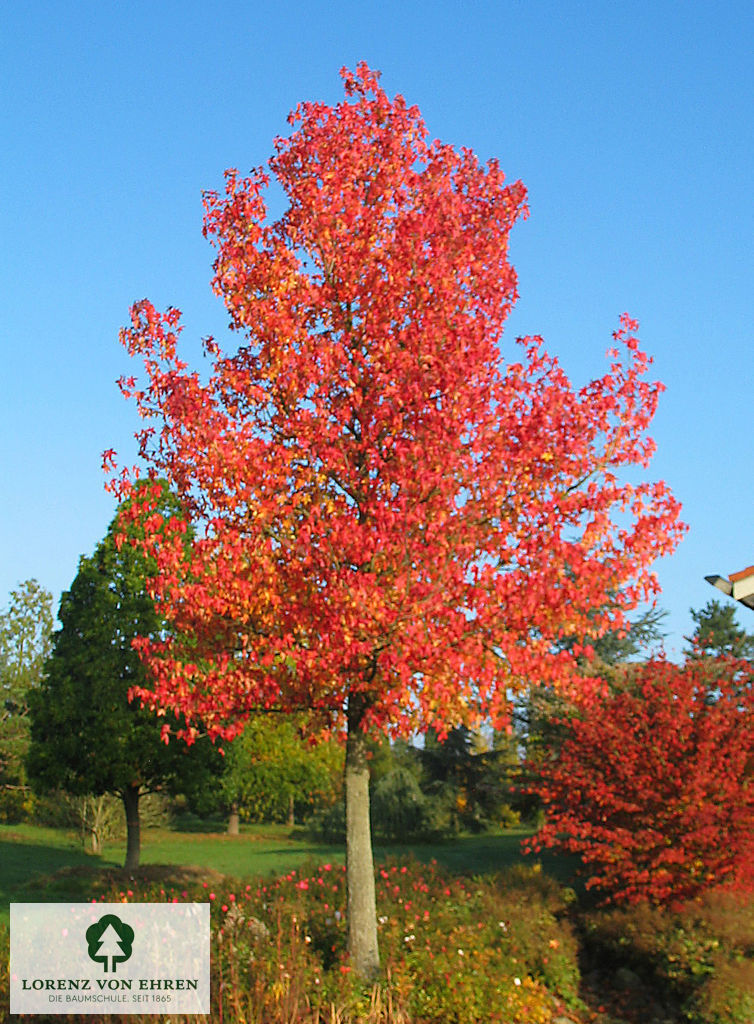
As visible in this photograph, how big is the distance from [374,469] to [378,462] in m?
0.82

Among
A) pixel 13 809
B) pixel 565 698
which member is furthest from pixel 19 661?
pixel 565 698

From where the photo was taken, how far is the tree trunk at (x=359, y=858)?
10.2 m

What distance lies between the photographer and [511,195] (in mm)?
11195

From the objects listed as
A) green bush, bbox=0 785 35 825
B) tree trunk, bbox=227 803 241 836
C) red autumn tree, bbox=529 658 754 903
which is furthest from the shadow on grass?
red autumn tree, bbox=529 658 754 903

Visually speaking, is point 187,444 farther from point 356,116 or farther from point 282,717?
point 356,116

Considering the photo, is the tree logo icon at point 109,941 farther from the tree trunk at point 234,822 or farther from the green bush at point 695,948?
the tree trunk at point 234,822

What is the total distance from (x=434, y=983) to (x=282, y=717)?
3.55 m

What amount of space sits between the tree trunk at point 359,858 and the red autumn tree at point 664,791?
447 cm

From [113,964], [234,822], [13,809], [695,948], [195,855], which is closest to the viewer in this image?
[113,964]

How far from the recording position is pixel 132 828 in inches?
894

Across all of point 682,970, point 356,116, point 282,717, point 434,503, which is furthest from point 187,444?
point 682,970

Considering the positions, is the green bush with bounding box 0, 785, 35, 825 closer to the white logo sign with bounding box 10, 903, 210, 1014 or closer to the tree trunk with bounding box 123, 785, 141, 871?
the tree trunk with bounding box 123, 785, 141, 871

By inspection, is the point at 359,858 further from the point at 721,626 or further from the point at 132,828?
the point at 721,626

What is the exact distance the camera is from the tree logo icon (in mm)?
9617
